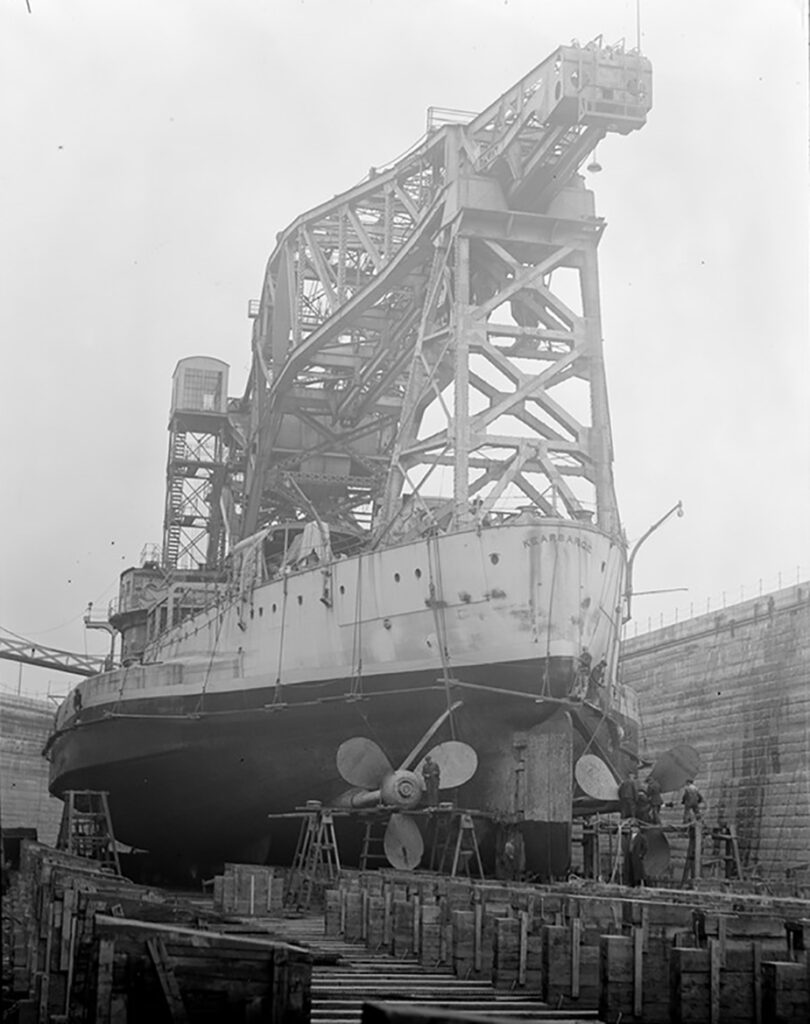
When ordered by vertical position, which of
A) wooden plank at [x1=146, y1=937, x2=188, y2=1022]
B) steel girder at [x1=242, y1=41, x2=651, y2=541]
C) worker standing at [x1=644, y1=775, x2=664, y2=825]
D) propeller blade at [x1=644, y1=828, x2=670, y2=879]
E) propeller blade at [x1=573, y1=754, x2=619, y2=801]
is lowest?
wooden plank at [x1=146, y1=937, x2=188, y2=1022]

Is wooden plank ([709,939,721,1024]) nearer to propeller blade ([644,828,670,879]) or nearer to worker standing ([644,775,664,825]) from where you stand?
propeller blade ([644,828,670,879])

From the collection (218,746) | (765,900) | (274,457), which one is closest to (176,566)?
(274,457)

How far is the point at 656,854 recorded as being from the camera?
21.6m

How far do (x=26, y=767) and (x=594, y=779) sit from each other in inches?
1635

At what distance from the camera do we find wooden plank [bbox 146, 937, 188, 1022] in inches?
273

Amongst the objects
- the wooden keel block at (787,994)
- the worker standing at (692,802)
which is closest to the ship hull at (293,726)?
the worker standing at (692,802)

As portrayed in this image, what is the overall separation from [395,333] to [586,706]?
12.2 m

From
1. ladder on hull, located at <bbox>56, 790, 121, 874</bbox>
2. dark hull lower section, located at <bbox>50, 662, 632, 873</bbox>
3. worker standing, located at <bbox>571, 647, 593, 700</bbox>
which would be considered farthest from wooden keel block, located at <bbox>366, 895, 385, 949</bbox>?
ladder on hull, located at <bbox>56, 790, 121, 874</bbox>

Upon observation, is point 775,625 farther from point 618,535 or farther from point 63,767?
point 63,767

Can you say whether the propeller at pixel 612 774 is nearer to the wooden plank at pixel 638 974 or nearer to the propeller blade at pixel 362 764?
the propeller blade at pixel 362 764

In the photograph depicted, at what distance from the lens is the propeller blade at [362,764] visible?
71.1ft

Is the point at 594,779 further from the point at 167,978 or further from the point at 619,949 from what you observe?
the point at 167,978

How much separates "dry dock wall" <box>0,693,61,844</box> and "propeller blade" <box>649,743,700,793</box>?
119 ft

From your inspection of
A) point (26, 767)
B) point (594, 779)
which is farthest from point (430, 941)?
point (26, 767)
